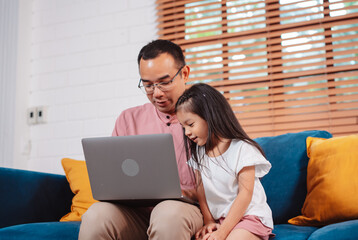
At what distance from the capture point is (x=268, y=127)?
2.48 meters

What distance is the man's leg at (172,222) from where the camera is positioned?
3.77 ft

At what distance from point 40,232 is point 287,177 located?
1.03m

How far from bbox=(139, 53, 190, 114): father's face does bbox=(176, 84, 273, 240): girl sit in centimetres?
13

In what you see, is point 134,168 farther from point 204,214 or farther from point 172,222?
point 204,214

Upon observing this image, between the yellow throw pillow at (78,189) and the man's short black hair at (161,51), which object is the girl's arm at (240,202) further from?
the yellow throw pillow at (78,189)

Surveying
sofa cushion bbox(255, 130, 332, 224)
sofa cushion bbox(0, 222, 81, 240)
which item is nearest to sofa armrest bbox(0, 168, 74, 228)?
sofa cushion bbox(0, 222, 81, 240)

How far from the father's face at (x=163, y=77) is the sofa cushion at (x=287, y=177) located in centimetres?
50

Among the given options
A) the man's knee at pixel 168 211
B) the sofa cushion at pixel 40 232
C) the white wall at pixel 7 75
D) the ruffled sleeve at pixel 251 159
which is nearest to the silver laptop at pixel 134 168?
the man's knee at pixel 168 211

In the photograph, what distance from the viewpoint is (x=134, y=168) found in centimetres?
119

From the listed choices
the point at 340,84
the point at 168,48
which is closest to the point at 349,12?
the point at 340,84

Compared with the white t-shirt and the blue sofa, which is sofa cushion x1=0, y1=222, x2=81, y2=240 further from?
the white t-shirt

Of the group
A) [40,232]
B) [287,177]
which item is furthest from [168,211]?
[287,177]

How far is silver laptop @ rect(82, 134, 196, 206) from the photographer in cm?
117

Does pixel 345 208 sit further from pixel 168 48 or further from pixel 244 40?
pixel 244 40
